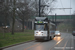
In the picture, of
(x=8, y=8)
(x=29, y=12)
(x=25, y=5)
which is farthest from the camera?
(x=29, y=12)

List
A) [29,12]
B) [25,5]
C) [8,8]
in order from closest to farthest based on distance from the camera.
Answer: [8,8] → [25,5] → [29,12]

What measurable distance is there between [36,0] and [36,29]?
49.1 ft

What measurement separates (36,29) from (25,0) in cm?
1576

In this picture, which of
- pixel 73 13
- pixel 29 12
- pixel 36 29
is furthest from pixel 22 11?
pixel 73 13

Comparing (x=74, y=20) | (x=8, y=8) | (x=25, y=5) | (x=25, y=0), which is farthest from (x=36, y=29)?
(x=25, y=0)

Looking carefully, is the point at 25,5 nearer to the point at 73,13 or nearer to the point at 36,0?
the point at 36,0

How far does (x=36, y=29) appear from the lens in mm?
26000

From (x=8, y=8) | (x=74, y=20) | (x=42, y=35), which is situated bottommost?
(x=42, y=35)

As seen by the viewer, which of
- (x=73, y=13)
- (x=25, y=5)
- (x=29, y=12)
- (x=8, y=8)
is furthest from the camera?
(x=29, y=12)

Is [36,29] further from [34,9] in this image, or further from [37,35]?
[34,9]

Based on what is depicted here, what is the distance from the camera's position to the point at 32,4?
3988 cm

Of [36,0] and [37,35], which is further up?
[36,0]

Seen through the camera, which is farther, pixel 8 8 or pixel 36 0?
pixel 36 0

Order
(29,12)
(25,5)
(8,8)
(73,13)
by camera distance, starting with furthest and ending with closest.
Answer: (29,12) < (25,5) < (8,8) < (73,13)
